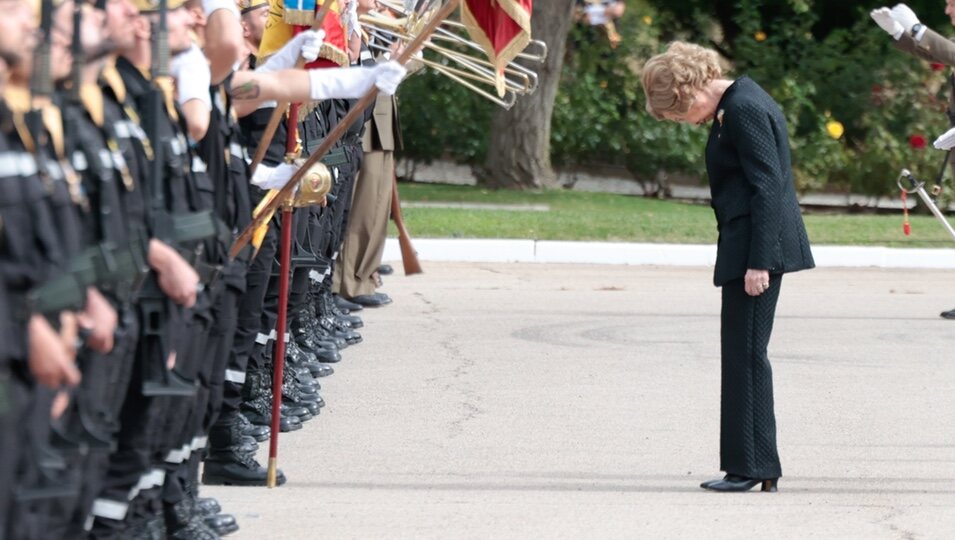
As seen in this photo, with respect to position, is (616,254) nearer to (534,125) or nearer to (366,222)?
(366,222)

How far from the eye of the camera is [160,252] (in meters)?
5.38

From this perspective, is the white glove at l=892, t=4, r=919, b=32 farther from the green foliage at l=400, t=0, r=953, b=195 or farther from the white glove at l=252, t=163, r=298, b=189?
the green foliage at l=400, t=0, r=953, b=195

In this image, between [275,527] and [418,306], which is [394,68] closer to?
[275,527]

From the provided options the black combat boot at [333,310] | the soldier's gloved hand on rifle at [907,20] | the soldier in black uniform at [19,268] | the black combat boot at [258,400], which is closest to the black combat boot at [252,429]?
the black combat boot at [258,400]

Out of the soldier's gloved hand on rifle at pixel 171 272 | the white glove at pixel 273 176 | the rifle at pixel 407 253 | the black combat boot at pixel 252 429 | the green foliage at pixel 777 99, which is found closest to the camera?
the soldier's gloved hand on rifle at pixel 171 272

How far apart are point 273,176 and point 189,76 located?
1.56 meters

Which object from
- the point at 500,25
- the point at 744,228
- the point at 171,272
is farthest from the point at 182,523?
the point at 744,228

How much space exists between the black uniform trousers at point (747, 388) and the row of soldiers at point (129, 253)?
71.7 inches

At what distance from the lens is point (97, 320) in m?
4.81

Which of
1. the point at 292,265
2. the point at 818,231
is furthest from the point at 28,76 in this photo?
the point at 818,231

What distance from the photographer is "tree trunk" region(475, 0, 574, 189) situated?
74.9ft

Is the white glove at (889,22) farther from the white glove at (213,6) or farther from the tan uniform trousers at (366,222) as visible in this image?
the white glove at (213,6)

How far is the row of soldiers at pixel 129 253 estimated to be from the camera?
449 cm

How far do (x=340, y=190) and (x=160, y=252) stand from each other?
538cm
